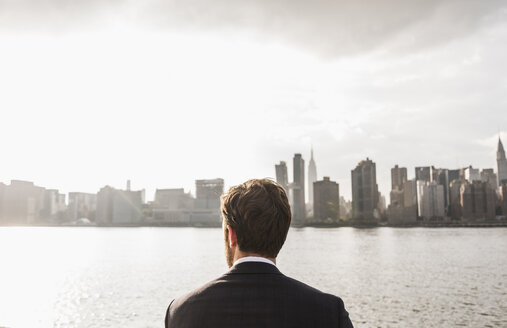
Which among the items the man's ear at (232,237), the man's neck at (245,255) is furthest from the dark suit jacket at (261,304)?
the man's ear at (232,237)

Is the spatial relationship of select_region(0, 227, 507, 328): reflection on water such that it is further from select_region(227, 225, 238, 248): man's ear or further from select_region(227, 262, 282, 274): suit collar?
select_region(227, 262, 282, 274): suit collar

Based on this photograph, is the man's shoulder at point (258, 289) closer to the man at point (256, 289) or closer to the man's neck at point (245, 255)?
the man at point (256, 289)

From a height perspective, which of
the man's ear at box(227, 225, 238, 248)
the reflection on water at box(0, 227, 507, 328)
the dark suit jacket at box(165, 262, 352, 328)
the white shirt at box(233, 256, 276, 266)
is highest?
the man's ear at box(227, 225, 238, 248)

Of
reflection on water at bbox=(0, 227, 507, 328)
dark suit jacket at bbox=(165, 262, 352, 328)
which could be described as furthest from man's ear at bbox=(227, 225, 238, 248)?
reflection on water at bbox=(0, 227, 507, 328)

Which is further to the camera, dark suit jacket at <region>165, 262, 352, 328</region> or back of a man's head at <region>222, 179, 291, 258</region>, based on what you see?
back of a man's head at <region>222, 179, 291, 258</region>

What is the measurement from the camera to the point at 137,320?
27.0 meters

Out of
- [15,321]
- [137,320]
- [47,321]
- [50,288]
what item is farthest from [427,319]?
[50,288]

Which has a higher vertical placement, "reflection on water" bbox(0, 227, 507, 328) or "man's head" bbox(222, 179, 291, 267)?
"man's head" bbox(222, 179, 291, 267)

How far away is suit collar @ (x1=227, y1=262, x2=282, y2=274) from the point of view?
258 cm

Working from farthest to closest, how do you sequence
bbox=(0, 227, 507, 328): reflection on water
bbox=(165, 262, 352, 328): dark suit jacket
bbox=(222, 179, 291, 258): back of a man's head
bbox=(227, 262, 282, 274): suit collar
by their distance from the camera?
bbox=(0, 227, 507, 328): reflection on water
bbox=(222, 179, 291, 258): back of a man's head
bbox=(227, 262, 282, 274): suit collar
bbox=(165, 262, 352, 328): dark suit jacket

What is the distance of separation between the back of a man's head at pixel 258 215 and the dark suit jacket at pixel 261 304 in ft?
0.64

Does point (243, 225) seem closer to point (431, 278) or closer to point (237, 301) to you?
point (237, 301)

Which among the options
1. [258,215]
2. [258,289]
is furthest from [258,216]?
[258,289]

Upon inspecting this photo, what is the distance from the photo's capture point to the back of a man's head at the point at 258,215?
271cm
